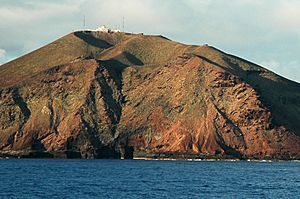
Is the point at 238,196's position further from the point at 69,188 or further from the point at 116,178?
the point at 116,178

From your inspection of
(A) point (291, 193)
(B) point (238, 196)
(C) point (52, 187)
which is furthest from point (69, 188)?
(A) point (291, 193)

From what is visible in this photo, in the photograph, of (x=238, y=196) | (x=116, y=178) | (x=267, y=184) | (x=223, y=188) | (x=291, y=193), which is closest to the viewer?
(x=238, y=196)

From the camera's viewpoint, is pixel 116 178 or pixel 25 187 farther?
pixel 116 178

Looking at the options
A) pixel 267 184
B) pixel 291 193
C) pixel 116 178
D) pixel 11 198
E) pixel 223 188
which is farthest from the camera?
pixel 116 178

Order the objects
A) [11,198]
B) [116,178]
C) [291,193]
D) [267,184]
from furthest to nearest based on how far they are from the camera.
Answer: [116,178] → [267,184] → [291,193] → [11,198]

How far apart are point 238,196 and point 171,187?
2035 cm

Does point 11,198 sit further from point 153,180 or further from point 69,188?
point 153,180

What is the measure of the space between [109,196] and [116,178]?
44704mm

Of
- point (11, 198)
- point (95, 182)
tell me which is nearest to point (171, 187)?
point (95, 182)

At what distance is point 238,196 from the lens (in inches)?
4250

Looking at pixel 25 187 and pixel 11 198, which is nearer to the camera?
pixel 11 198

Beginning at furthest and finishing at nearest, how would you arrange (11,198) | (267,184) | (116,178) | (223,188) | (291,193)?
(116,178), (267,184), (223,188), (291,193), (11,198)

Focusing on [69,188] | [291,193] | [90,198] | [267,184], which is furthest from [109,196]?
[267,184]

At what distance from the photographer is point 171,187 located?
12550cm
